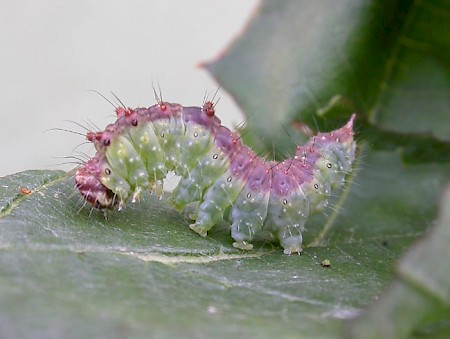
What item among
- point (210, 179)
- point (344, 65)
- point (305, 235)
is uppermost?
point (344, 65)

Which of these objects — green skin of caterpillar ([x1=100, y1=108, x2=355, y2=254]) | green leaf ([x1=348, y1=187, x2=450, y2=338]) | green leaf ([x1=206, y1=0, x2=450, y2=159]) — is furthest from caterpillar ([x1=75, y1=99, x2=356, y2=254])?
green leaf ([x1=348, y1=187, x2=450, y2=338])

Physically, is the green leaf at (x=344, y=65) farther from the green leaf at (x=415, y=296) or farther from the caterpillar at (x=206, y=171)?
the green leaf at (x=415, y=296)

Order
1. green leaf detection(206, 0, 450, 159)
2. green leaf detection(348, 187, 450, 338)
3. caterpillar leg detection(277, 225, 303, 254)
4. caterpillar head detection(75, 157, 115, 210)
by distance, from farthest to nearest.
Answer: green leaf detection(206, 0, 450, 159) < caterpillar leg detection(277, 225, 303, 254) < caterpillar head detection(75, 157, 115, 210) < green leaf detection(348, 187, 450, 338)

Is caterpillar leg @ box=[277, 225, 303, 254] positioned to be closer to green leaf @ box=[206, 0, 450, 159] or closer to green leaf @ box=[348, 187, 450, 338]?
green leaf @ box=[206, 0, 450, 159]

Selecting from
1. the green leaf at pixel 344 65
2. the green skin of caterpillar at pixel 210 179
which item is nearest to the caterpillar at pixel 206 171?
the green skin of caterpillar at pixel 210 179

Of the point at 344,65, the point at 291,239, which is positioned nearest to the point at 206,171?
the point at 291,239

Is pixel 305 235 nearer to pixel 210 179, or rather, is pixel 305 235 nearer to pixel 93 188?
pixel 210 179
